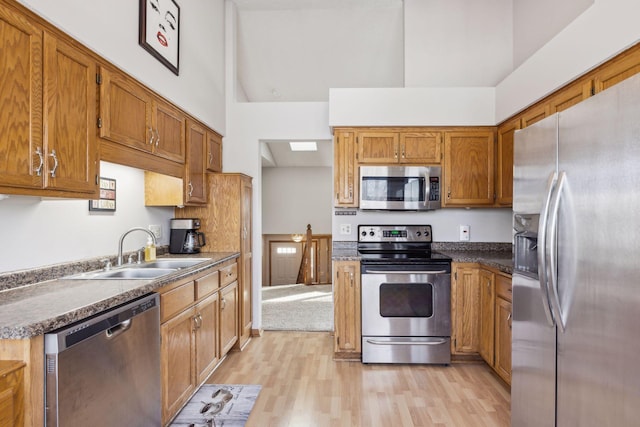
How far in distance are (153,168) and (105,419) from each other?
1.48 m

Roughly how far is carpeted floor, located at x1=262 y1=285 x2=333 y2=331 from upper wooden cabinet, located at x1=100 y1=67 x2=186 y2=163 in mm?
2256

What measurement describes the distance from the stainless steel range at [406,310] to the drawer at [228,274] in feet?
3.62

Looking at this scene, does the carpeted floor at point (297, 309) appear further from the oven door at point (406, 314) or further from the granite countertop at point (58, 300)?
the granite countertop at point (58, 300)

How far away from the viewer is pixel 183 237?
10.2 feet

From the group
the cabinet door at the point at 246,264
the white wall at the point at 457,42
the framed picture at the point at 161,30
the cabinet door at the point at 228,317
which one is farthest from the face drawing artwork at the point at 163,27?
the white wall at the point at 457,42

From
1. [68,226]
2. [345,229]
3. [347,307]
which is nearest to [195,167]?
[68,226]

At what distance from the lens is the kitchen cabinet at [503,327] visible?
2.47 metres

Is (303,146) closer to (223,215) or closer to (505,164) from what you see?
(223,215)

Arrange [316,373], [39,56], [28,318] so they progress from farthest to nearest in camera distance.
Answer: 1. [316,373]
2. [39,56]
3. [28,318]

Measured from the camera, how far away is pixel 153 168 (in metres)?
2.40

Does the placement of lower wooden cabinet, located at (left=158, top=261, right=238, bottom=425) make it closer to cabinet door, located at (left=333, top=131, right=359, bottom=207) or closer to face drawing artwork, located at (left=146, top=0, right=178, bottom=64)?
cabinet door, located at (left=333, top=131, right=359, bottom=207)

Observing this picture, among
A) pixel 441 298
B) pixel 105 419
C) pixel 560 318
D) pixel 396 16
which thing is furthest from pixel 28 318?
pixel 396 16

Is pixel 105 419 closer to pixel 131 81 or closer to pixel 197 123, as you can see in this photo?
pixel 131 81

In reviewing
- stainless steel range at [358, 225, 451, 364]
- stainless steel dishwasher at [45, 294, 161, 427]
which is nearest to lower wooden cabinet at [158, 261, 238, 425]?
stainless steel dishwasher at [45, 294, 161, 427]
